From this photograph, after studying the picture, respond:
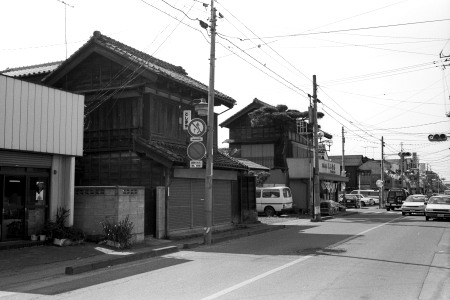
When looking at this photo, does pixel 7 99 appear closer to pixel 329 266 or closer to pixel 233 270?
pixel 233 270

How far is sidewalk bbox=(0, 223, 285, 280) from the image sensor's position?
10055mm

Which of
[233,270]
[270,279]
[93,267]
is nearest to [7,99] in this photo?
[93,267]

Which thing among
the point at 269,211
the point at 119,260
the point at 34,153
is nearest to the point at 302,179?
the point at 269,211

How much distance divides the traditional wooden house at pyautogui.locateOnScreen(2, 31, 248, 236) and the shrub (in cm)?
240

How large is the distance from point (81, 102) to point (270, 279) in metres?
9.11

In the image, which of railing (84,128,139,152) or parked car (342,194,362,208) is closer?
railing (84,128,139,152)

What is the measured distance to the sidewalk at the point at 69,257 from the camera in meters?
10.1

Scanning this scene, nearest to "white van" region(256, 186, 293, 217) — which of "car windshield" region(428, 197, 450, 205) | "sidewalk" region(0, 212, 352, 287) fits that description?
"car windshield" region(428, 197, 450, 205)

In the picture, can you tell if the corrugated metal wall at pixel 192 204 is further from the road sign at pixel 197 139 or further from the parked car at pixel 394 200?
the parked car at pixel 394 200

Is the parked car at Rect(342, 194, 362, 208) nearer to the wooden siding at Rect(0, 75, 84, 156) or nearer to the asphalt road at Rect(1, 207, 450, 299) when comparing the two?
the asphalt road at Rect(1, 207, 450, 299)

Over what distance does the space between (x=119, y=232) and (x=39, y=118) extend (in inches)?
165

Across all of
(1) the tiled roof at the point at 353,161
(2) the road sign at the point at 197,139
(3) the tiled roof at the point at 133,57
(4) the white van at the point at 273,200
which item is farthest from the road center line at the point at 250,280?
(1) the tiled roof at the point at 353,161

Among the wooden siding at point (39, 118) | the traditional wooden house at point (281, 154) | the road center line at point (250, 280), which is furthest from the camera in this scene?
the traditional wooden house at point (281, 154)

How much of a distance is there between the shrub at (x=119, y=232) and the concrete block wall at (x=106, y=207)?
24 cm
